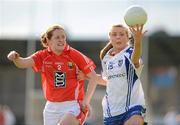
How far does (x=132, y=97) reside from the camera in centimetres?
1162

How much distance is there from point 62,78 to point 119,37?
3.67ft

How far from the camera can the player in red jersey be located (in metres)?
12.3

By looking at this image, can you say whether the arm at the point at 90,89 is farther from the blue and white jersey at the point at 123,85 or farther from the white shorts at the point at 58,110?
the blue and white jersey at the point at 123,85

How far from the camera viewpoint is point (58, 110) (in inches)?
486

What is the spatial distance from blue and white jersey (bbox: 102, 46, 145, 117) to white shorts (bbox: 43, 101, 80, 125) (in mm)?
687

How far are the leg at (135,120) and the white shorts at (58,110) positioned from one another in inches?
41.6

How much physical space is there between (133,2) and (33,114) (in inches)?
237

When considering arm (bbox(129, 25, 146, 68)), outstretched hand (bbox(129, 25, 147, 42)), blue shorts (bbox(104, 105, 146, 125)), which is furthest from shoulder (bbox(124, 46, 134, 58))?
→ blue shorts (bbox(104, 105, 146, 125))

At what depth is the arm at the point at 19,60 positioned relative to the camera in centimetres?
1218

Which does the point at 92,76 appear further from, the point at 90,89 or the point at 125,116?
the point at 125,116

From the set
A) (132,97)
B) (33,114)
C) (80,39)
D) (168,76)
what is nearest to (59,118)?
(132,97)

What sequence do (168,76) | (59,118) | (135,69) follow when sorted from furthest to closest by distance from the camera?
(168,76) < (59,118) < (135,69)

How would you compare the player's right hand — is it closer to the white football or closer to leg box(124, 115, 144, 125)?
the white football

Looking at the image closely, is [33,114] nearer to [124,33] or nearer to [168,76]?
[168,76]
